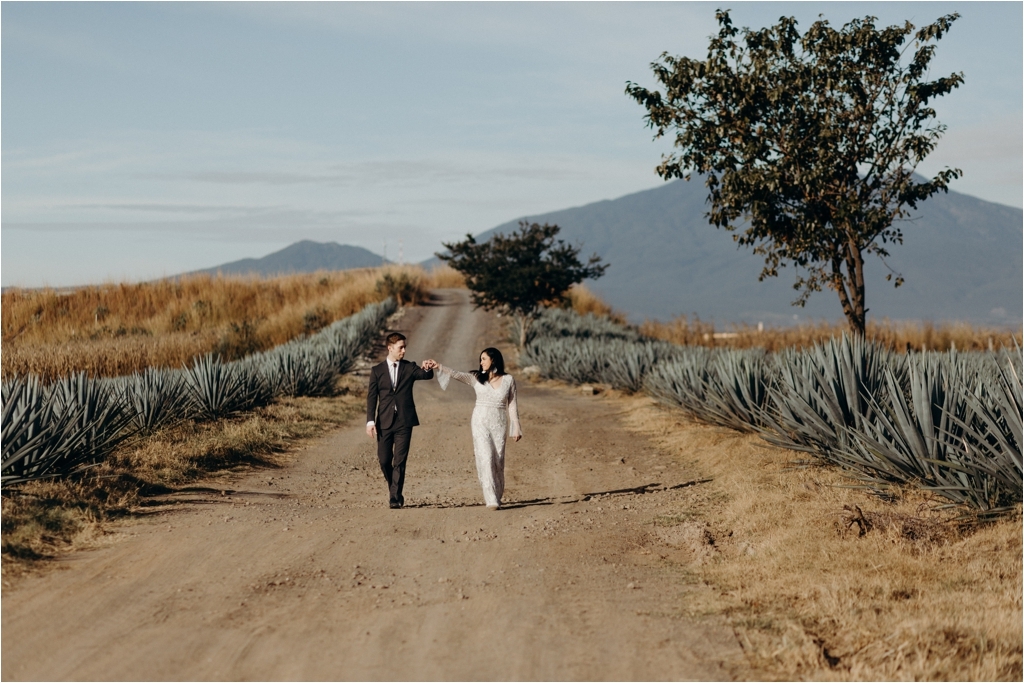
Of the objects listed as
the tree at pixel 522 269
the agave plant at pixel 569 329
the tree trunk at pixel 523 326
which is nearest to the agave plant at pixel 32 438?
the tree at pixel 522 269

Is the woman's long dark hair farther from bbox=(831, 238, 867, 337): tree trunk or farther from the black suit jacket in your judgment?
bbox=(831, 238, 867, 337): tree trunk

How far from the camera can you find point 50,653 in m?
4.64

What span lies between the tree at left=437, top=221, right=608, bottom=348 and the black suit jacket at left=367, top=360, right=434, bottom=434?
16575 millimetres

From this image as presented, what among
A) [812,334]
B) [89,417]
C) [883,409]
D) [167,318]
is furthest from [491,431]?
[812,334]

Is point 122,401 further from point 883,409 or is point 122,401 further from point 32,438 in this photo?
point 883,409

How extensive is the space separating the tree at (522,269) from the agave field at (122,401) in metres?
6.75

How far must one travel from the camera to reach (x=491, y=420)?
27.1 ft

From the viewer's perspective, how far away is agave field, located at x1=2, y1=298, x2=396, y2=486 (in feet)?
26.1

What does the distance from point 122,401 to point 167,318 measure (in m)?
18.4

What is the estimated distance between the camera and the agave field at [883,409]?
23.2 ft

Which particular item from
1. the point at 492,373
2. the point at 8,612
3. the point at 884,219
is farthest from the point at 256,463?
the point at 884,219

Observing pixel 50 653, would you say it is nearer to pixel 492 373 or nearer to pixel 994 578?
pixel 492 373

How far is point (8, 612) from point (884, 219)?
51.9ft

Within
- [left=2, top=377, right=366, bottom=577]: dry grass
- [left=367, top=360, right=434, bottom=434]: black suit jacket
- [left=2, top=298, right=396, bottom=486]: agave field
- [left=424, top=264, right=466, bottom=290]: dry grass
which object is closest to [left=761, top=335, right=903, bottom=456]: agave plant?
[left=367, top=360, right=434, bottom=434]: black suit jacket
